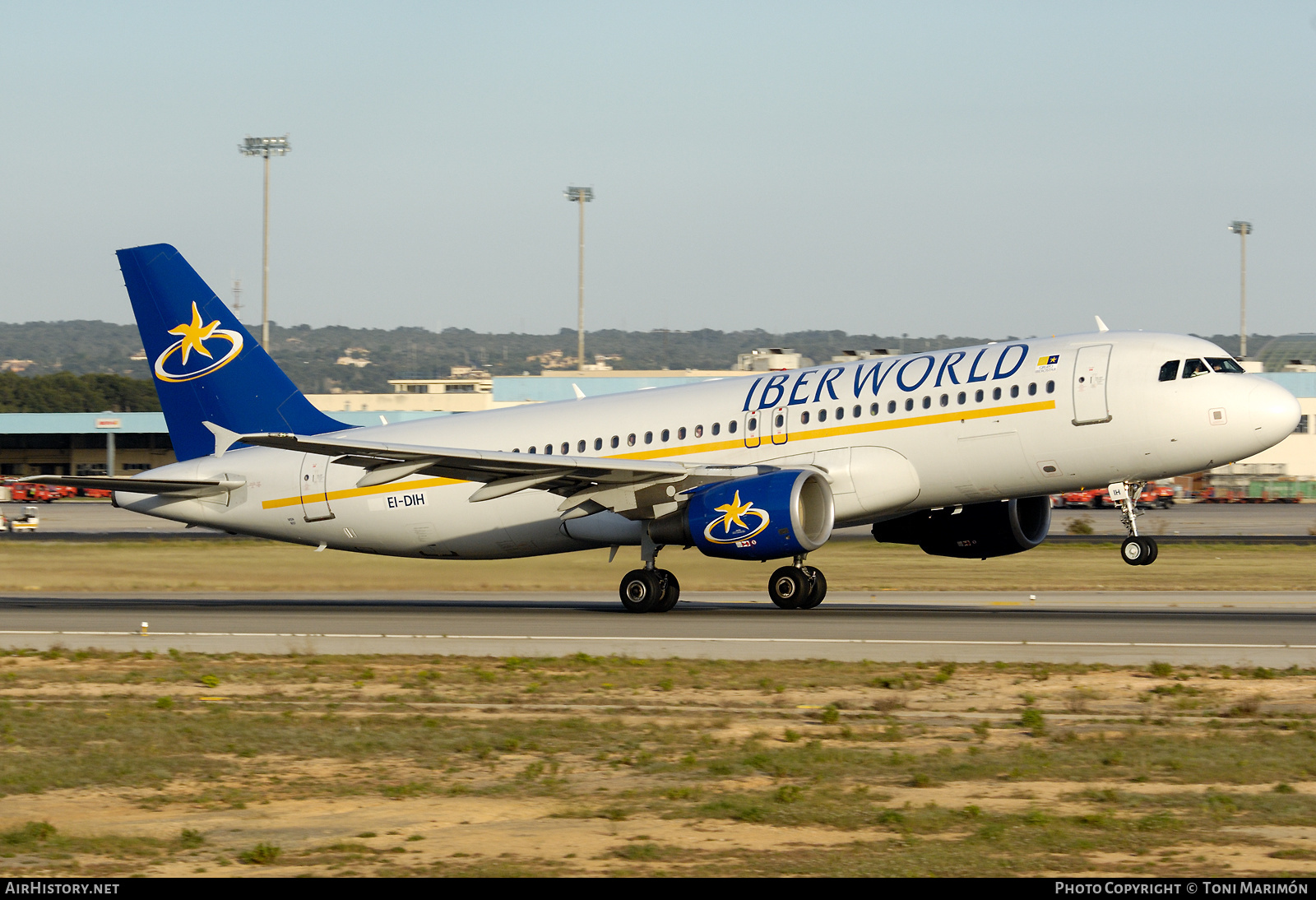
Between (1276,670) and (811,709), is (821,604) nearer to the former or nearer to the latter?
(1276,670)

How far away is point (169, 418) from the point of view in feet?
106

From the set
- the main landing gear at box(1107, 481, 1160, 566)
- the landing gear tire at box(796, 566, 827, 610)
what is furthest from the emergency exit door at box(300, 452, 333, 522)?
the main landing gear at box(1107, 481, 1160, 566)

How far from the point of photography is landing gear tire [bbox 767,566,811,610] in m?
28.1

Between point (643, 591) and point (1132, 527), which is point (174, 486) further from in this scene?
point (1132, 527)

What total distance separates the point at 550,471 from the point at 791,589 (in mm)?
5457

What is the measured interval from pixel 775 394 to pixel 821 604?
4.98m

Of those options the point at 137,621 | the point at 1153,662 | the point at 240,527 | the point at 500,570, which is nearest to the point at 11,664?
the point at 137,621

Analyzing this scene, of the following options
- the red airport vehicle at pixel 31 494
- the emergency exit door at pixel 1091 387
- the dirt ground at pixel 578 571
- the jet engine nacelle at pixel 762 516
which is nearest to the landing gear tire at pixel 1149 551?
the emergency exit door at pixel 1091 387

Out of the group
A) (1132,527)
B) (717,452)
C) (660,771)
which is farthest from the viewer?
(717,452)

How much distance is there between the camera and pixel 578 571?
32594mm

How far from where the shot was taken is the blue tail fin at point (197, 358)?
31781 millimetres

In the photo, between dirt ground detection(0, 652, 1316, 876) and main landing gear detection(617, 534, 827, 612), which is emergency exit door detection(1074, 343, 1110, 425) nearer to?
main landing gear detection(617, 534, 827, 612)

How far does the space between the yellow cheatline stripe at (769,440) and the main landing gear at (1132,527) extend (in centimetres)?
219

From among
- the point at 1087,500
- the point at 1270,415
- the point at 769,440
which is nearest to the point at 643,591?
the point at 769,440
